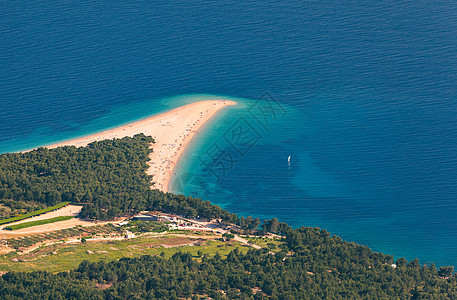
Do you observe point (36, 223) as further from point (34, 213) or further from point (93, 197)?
point (93, 197)

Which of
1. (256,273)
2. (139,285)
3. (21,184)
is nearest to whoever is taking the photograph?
(139,285)

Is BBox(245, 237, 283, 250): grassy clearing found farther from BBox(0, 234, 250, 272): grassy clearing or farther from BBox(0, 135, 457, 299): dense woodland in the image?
BBox(0, 234, 250, 272): grassy clearing

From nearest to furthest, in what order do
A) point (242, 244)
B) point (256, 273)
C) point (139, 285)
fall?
1. point (139, 285)
2. point (256, 273)
3. point (242, 244)

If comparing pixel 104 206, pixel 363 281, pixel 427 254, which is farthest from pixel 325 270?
pixel 104 206

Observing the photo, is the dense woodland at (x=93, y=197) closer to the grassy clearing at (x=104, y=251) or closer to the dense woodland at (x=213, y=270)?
the dense woodland at (x=213, y=270)

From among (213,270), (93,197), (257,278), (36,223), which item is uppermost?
(93,197)

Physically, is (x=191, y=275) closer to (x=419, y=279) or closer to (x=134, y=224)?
(x=134, y=224)

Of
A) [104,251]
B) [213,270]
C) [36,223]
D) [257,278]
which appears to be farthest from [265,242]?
[36,223]

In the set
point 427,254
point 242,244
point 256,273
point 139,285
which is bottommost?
point 139,285
